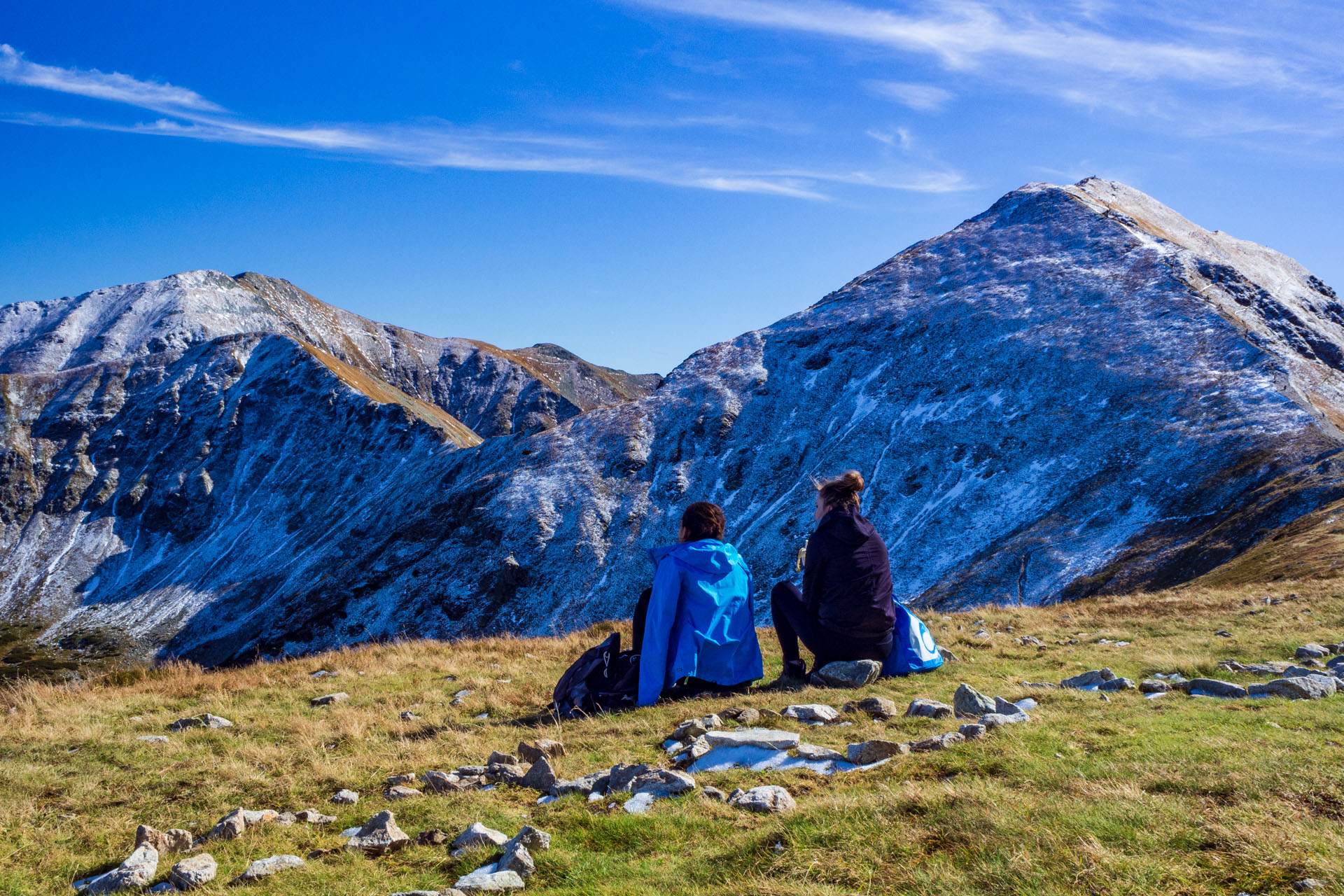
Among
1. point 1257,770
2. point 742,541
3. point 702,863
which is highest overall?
point 1257,770

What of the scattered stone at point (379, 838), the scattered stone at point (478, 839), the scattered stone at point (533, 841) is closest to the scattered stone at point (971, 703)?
the scattered stone at point (533, 841)

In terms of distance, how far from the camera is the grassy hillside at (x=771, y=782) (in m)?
3.86

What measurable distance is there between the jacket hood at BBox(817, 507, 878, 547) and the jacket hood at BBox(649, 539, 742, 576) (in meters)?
1.24

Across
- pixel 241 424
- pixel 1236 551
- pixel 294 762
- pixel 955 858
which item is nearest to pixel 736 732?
pixel 955 858

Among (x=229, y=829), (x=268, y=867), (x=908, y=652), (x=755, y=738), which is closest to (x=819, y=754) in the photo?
(x=755, y=738)

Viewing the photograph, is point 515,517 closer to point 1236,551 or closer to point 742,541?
point 742,541

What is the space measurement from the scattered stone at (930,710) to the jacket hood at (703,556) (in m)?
2.52

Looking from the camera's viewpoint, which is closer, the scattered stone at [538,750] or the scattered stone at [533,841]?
the scattered stone at [533,841]

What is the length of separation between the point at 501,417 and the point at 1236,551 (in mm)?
155074

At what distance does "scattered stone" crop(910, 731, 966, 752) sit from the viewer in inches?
245

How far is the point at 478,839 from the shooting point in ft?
16.8

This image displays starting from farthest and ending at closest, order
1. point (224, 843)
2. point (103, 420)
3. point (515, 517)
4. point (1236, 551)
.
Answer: point (103, 420), point (515, 517), point (1236, 551), point (224, 843)

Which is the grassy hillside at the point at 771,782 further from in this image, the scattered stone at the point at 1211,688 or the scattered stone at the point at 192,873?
the scattered stone at the point at 1211,688

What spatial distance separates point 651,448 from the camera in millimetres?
73812
